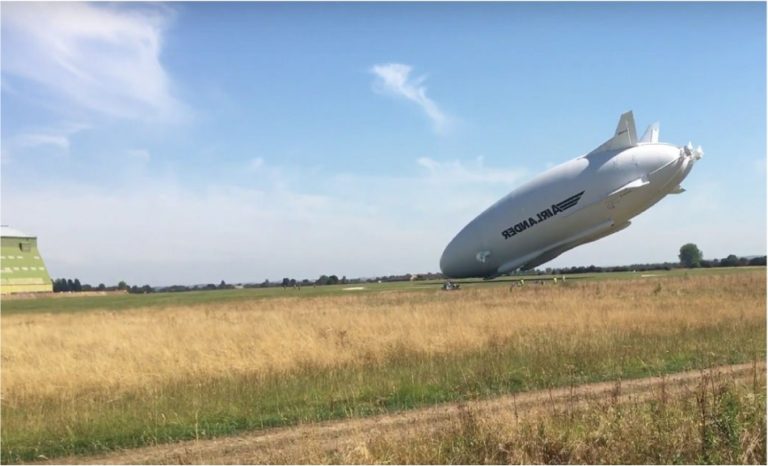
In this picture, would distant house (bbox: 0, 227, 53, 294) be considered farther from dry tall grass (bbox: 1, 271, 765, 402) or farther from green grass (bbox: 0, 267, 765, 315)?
dry tall grass (bbox: 1, 271, 765, 402)

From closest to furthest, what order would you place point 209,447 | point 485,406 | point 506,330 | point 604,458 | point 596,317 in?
1. point 604,458
2. point 209,447
3. point 485,406
4. point 506,330
5. point 596,317

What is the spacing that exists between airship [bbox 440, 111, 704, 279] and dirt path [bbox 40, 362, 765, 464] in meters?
33.2

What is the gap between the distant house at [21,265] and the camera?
127062mm

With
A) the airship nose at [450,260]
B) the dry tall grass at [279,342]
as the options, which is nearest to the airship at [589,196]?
the airship nose at [450,260]

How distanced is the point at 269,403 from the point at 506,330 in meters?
9.65

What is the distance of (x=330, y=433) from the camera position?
816cm

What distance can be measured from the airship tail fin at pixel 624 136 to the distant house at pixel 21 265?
120587 mm

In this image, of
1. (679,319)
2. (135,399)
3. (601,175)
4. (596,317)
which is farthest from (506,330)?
(601,175)

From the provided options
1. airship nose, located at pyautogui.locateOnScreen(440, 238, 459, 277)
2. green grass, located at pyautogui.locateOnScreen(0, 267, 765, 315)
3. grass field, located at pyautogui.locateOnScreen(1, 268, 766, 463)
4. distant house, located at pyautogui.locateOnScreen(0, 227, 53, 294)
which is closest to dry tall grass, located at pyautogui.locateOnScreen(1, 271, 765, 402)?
grass field, located at pyautogui.locateOnScreen(1, 268, 766, 463)

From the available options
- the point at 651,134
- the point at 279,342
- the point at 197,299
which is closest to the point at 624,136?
the point at 651,134

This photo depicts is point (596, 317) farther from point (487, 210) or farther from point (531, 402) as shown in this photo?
point (487, 210)

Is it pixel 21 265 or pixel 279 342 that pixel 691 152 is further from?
pixel 21 265

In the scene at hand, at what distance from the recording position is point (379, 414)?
30.8 ft

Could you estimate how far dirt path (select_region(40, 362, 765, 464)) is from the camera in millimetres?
7316
